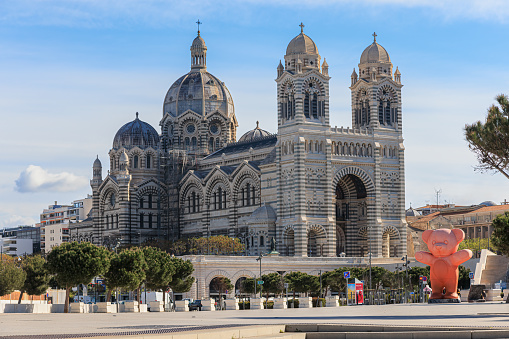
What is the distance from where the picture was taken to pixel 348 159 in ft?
361

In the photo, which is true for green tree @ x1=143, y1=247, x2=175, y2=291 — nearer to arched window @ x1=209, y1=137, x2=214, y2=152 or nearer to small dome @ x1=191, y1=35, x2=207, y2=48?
arched window @ x1=209, y1=137, x2=214, y2=152

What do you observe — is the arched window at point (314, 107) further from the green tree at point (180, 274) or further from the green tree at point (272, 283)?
the green tree at point (180, 274)

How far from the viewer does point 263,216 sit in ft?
354

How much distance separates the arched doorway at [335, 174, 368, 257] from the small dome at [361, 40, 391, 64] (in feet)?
47.7

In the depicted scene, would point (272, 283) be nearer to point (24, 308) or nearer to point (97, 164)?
point (24, 308)

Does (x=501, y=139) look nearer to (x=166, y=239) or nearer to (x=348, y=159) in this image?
(x=348, y=159)

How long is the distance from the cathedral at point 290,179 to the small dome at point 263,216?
0.38 ft

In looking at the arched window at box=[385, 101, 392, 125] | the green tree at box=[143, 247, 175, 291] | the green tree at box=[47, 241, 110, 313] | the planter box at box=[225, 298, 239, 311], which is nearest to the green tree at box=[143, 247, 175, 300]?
the green tree at box=[143, 247, 175, 291]

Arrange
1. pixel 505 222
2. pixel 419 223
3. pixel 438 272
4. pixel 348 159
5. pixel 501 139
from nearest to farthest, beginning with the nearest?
pixel 501 139, pixel 505 222, pixel 438 272, pixel 348 159, pixel 419 223

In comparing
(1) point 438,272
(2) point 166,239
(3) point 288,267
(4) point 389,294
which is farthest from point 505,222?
(2) point 166,239

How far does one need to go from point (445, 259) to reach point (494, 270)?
83.7 ft

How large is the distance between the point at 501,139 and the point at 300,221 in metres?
58.2

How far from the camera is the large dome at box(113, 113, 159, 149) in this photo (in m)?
133

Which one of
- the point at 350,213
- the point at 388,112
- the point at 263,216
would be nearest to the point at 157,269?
the point at 263,216
